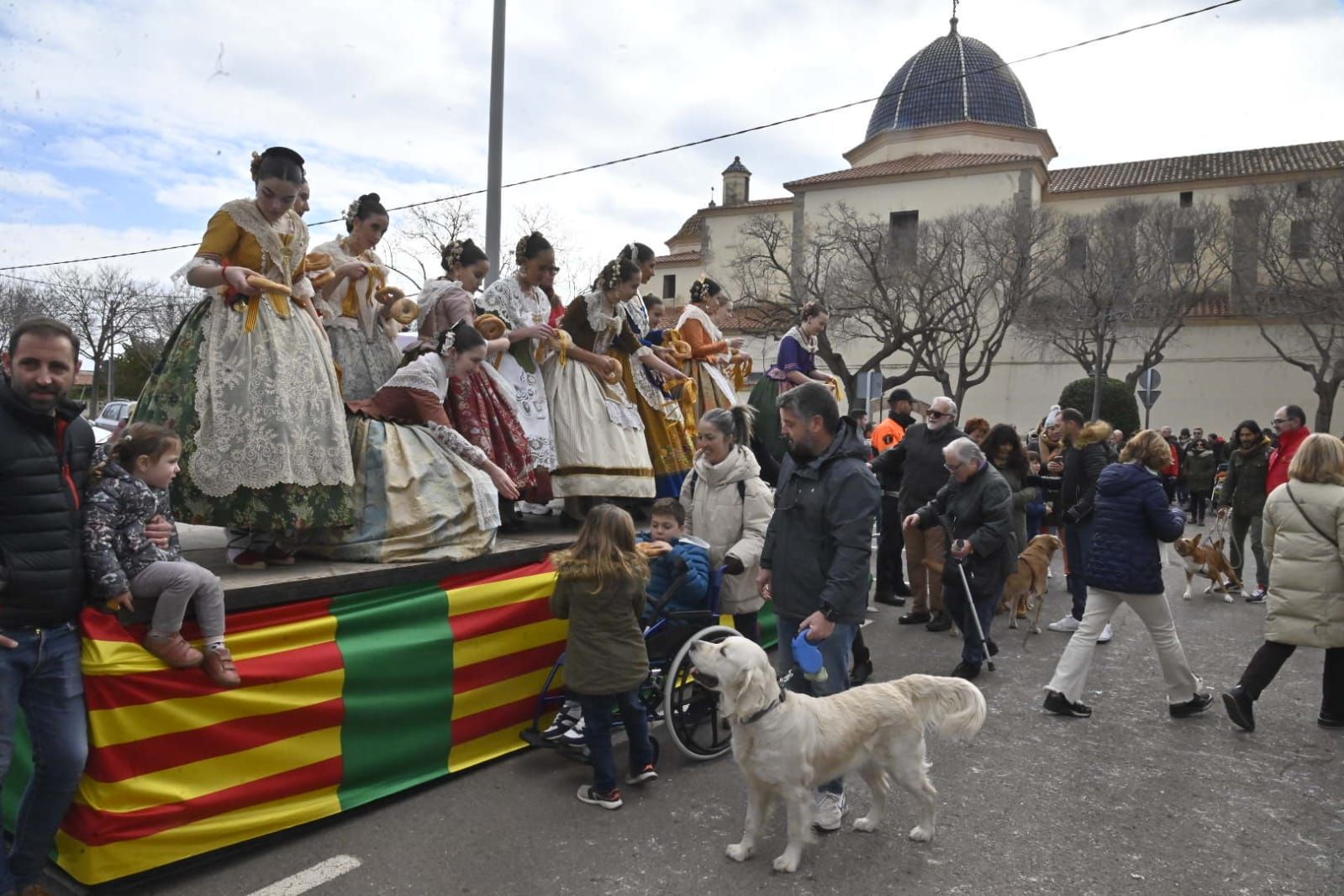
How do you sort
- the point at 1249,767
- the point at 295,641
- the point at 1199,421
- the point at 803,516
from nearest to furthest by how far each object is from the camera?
the point at 295,641, the point at 803,516, the point at 1249,767, the point at 1199,421

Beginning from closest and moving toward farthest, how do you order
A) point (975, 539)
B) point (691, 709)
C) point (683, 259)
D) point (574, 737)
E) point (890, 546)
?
point (574, 737)
point (691, 709)
point (975, 539)
point (890, 546)
point (683, 259)

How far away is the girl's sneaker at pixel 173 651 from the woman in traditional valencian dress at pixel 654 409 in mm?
3333

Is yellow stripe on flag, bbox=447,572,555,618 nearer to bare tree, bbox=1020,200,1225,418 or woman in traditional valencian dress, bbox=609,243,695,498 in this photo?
woman in traditional valencian dress, bbox=609,243,695,498

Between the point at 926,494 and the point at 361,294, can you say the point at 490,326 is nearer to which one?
the point at 361,294

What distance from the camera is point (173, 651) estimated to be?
3.26 meters

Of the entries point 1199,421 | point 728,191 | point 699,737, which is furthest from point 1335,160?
point 699,737

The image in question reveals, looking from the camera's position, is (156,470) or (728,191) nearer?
(156,470)

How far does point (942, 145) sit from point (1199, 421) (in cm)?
1595

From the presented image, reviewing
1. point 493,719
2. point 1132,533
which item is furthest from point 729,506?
point 1132,533

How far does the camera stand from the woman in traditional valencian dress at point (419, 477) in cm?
434

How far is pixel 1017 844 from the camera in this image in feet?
12.6

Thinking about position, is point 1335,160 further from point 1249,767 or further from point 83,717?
point 83,717

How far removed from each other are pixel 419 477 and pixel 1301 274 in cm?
3288

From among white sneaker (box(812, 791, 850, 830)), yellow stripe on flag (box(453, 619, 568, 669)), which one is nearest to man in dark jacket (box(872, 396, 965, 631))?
yellow stripe on flag (box(453, 619, 568, 669))
